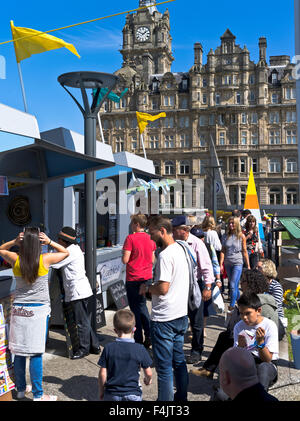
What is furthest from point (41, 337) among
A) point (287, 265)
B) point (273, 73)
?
point (273, 73)

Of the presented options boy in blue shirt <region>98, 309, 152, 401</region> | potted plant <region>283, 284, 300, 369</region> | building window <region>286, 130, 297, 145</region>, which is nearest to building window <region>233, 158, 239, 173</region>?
building window <region>286, 130, 297, 145</region>

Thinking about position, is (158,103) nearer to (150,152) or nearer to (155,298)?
(150,152)

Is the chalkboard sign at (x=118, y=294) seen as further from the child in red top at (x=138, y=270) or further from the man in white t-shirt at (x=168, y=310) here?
the man in white t-shirt at (x=168, y=310)

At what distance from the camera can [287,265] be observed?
30.4 ft

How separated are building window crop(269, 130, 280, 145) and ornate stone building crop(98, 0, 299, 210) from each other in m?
0.03

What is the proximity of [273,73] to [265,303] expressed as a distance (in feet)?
198

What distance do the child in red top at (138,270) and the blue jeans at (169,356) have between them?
1.57m

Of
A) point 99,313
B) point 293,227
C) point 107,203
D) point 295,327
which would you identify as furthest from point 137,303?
point 107,203

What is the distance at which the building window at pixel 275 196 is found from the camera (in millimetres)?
57219

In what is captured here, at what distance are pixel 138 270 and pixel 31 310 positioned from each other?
5.68 ft

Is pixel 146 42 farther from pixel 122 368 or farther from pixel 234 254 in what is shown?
pixel 122 368

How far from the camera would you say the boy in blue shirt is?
3.03 metres

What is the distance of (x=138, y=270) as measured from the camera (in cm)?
532

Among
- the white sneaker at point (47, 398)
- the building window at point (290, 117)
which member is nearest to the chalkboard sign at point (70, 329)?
the white sneaker at point (47, 398)
